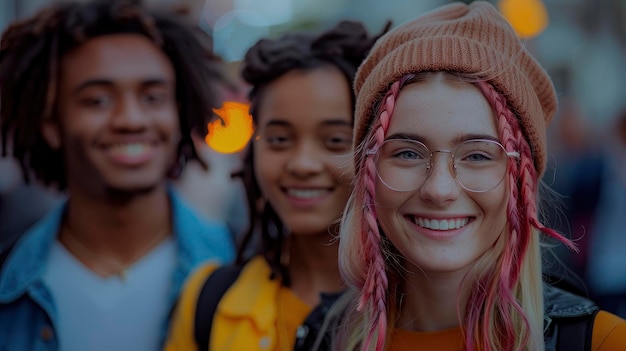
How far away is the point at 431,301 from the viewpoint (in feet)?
6.71

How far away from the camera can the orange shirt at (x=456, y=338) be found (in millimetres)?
1792

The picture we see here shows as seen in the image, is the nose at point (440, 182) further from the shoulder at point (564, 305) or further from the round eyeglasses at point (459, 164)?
the shoulder at point (564, 305)

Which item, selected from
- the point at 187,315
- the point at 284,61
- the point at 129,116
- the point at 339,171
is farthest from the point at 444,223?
the point at 129,116

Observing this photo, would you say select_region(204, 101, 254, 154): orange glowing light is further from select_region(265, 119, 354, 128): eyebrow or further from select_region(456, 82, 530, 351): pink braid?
select_region(456, 82, 530, 351): pink braid

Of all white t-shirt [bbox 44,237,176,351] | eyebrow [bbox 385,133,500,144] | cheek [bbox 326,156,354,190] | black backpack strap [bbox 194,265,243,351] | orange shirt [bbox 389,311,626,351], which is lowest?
white t-shirt [bbox 44,237,176,351]

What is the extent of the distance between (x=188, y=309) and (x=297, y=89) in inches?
34.3

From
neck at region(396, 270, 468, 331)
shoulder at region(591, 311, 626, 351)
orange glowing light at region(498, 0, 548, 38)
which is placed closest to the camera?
shoulder at region(591, 311, 626, 351)

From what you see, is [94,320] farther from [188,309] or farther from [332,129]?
[332,129]

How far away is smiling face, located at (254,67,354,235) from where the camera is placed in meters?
2.44

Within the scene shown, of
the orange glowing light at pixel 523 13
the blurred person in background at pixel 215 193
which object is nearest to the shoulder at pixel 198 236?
the blurred person in background at pixel 215 193

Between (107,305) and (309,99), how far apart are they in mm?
1205

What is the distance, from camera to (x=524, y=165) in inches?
73.4

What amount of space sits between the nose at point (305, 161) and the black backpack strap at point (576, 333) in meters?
0.94

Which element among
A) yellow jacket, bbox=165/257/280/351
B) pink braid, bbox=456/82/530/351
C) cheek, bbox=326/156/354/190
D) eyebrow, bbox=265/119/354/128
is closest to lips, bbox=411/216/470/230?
pink braid, bbox=456/82/530/351
